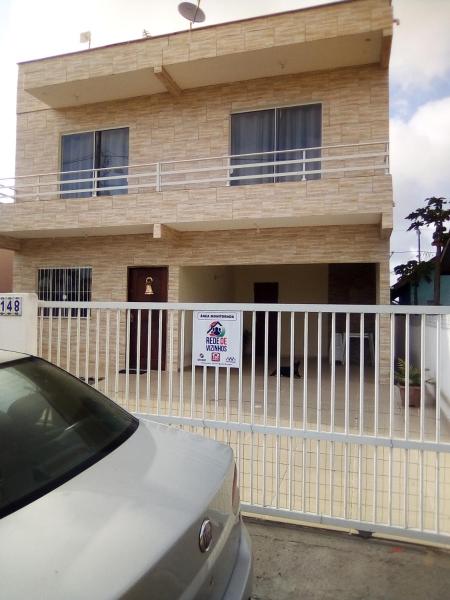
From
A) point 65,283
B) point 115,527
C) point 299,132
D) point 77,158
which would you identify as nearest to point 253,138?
point 299,132

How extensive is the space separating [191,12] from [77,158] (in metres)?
4.87

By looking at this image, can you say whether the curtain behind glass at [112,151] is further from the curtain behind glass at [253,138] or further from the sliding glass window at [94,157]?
the curtain behind glass at [253,138]

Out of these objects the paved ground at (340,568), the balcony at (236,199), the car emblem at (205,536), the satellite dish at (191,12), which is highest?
the satellite dish at (191,12)

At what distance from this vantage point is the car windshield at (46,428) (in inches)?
62.5

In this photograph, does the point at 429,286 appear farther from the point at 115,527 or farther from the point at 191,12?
the point at 115,527

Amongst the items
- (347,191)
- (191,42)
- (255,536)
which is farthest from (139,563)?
(191,42)

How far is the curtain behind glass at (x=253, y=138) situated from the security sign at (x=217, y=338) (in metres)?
7.98

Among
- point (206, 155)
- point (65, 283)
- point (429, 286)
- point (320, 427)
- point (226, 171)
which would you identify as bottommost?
point (320, 427)

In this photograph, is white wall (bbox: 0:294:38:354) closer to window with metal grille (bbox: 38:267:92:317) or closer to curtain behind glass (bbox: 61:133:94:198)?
window with metal grille (bbox: 38:267:92:317)

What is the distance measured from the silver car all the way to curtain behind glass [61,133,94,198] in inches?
428

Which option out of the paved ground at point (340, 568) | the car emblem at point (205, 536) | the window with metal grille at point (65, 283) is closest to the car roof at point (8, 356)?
the car emblem at point (205, 536)

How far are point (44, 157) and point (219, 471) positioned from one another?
12.7 meters

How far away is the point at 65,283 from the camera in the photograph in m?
12.3

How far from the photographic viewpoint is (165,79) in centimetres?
1064
